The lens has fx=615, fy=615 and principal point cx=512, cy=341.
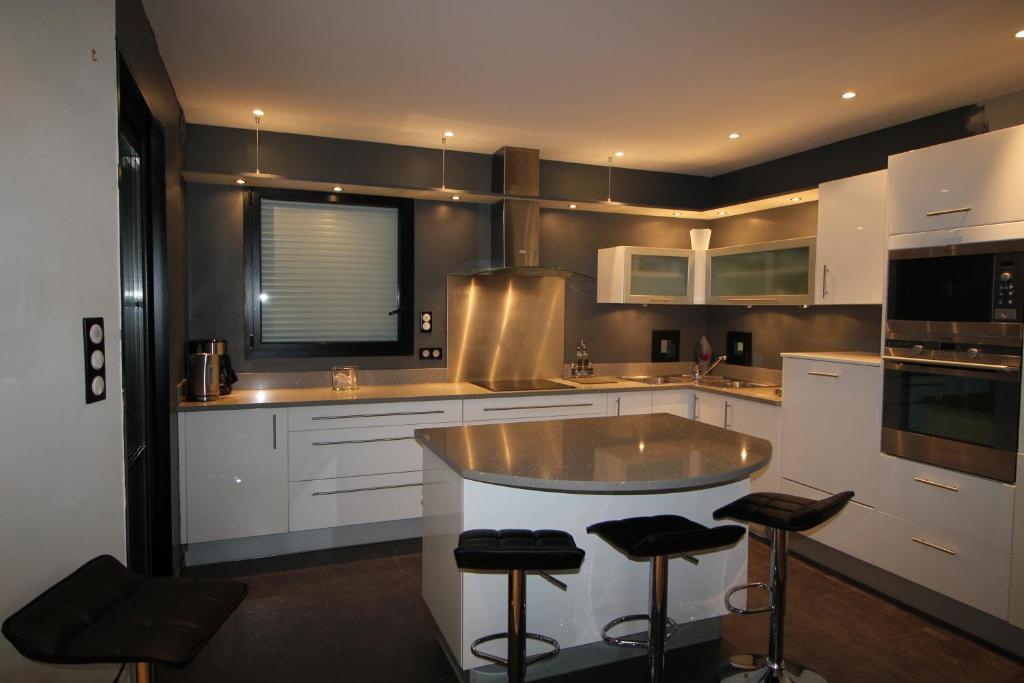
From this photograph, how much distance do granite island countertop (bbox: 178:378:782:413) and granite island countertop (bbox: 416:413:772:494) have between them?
1245mm

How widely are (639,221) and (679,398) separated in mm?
1549

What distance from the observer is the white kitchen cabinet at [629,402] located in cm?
447

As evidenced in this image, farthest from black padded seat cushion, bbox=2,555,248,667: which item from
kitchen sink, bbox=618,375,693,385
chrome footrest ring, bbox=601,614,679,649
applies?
kitchen sink, bbox=618,375,693,385

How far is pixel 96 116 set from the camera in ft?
5.90

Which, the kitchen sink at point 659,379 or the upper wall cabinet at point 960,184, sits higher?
the upper wall cabinet at point 960,184

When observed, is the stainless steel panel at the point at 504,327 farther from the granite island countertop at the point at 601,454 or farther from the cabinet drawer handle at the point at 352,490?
the granite island countertop at the point at 601,454

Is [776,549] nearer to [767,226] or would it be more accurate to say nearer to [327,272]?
[767,226]

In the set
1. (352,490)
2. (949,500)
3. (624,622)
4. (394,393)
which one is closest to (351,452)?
(352,490)

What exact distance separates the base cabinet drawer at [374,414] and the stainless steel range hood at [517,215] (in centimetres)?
103

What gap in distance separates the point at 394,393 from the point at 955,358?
3.06 metres

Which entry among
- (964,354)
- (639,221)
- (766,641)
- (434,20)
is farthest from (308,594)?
(639,221)

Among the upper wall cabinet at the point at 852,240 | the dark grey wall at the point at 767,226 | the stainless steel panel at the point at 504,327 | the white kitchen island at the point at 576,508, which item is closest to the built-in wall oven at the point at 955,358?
the upper wall cabinet at the point at 852,240

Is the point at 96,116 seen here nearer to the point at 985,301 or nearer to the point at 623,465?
the point at 623,465

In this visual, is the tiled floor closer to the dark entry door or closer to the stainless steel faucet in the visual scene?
the dark entry door
